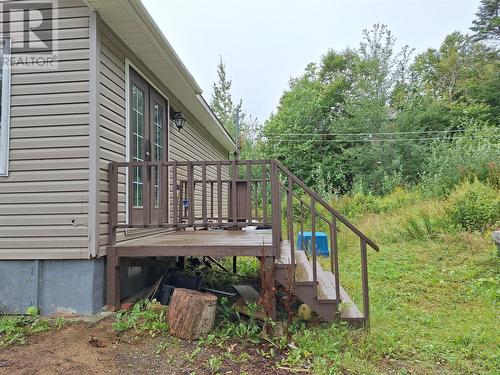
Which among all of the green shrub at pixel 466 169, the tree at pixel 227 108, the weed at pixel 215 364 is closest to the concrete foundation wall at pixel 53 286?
the weed at pixel 215 364

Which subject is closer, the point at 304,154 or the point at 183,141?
the point at 183,141

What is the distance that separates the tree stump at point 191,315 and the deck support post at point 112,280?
2.14 feet

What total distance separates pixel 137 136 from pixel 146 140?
0.30 m

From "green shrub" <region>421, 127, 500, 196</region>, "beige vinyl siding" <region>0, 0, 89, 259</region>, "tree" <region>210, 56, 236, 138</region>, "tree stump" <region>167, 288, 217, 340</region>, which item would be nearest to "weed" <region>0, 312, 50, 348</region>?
"beige vinyl siding" <region>0, 0, 89, 259</region>

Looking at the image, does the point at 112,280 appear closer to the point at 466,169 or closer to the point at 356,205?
the point at 466,169

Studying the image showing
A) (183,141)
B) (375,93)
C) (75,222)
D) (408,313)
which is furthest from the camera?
(375,93)

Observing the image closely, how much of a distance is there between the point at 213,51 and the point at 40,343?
93.8 ft

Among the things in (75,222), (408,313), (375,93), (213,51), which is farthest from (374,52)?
(75,222)

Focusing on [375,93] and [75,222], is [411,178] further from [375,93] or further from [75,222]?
[75,222]

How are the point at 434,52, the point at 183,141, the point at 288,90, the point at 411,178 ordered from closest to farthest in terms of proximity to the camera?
1. the point at 183,141
2. the point at 411,178
3. the point at 434,52
4. the point at 288,90

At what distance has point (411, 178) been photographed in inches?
622

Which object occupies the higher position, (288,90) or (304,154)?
(288,90)

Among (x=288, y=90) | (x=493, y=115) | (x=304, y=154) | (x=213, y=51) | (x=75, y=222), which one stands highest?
(x=213, y=51)

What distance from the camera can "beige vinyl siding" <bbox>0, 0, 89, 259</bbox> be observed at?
324 cm
